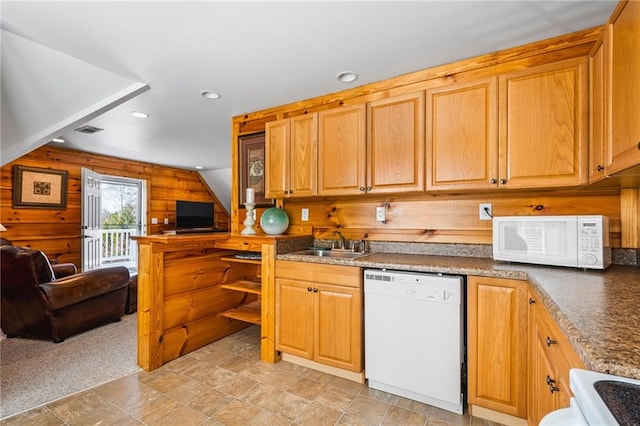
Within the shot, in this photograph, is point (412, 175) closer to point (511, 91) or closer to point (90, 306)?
point (511, 91)

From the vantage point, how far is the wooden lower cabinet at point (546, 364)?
94cm

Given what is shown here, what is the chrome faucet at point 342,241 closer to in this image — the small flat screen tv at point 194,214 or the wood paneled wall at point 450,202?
the wood paneled wall at point 450,202

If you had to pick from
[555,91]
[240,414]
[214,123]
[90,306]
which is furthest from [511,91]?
[90,306]

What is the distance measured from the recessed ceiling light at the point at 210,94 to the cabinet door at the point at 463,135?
5.96ft

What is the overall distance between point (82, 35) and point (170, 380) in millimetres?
2362

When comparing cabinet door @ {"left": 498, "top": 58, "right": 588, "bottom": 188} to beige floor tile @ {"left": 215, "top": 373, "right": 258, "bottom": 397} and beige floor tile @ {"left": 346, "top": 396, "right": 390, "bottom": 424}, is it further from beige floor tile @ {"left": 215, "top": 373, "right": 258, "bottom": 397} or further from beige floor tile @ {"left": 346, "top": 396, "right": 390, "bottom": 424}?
beige floor tile @ {"left": 215, "top": 373, "right": 258, "bottom": 397}

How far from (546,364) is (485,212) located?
1206mm

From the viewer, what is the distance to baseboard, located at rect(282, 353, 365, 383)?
2158mm

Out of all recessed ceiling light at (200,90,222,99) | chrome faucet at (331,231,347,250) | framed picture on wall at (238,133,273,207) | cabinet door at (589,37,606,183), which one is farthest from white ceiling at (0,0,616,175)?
chrome faucet at (331,231,347,250)

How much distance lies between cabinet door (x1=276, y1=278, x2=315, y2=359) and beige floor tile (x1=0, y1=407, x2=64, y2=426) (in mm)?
1401

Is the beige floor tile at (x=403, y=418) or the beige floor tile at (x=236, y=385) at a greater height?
the beige floor tile at (x=403, y=418)

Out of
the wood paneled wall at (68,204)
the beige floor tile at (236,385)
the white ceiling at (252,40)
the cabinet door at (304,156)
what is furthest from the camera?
the wood paneled wall at (68,204)

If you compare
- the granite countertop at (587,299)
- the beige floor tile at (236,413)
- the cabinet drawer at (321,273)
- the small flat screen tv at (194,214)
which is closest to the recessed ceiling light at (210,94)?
the cabinet drawer at (321,273)

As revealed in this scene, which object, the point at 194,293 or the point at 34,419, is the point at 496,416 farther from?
the point at 34,419
